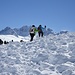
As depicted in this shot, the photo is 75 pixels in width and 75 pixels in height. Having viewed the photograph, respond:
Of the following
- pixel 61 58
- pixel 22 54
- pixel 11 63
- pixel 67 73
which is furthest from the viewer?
pixel 22 54

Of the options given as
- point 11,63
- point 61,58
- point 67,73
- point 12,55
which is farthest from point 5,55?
point 67,73

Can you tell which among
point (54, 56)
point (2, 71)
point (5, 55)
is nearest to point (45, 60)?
point (54, 56)

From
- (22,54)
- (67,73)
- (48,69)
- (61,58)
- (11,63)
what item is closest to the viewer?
(67,73)

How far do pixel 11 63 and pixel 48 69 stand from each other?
2.83 m

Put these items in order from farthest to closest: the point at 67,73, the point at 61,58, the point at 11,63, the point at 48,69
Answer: the point at 11,63 → the point at 61,58 → the point at 48,69 → the point at 67,73

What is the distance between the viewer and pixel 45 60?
13.5 meters

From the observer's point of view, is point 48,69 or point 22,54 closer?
point 48,69

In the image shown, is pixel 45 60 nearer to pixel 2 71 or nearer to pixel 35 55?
pixel 35 55

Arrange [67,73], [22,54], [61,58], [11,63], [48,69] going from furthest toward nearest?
[22,54], [11,63], [61,58], [48,69], [67,73]

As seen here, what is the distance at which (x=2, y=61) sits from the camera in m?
14.9

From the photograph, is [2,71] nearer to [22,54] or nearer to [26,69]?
[26,69]

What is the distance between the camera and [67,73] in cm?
1117

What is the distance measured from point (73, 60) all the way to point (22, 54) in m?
4.40

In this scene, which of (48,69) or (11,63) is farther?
(11,63)
